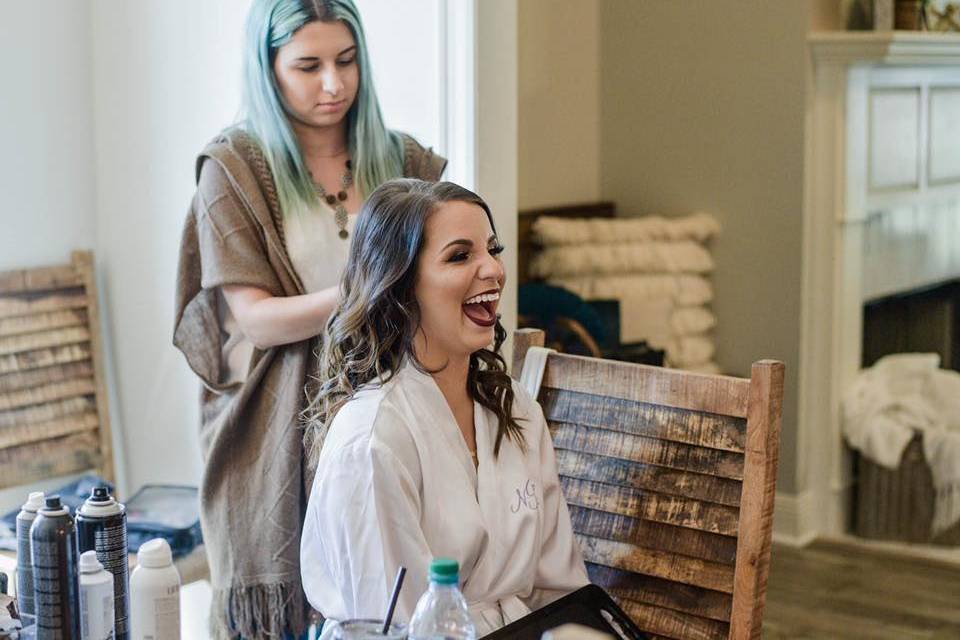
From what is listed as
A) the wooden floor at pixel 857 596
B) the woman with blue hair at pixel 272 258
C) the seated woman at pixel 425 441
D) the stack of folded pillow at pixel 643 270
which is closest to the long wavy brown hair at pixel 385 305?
the seated woman at pixel 425 441

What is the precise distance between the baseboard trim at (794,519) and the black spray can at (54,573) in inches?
124

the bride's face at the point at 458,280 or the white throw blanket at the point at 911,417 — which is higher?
the bride's face at the point at 458,280

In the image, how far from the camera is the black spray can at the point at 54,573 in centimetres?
136

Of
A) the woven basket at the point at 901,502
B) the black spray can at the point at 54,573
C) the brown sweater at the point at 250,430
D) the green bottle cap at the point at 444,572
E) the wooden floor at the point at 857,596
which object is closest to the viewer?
the green bottle cap at the point at 444,572

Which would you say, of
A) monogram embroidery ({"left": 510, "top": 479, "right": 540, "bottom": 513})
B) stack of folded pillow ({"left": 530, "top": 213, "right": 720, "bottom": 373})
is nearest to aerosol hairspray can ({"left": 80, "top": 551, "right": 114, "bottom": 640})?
monogram embroidery ({"left": 510, "top": 479, "right": 540, "bottom": 513})

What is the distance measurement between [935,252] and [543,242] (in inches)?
64.8

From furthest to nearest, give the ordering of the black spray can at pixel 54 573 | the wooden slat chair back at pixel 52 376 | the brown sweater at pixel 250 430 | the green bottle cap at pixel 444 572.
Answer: the wooden slat chair back at pixel 52 376 < the brown sweater at pixel 250 430 < the black spray can at pixel 54 573 < the green bottle cap at pixel 444 572

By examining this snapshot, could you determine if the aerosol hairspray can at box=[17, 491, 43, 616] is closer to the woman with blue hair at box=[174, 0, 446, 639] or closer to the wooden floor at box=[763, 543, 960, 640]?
the woman with blue hair at box=[174, 0, 446, 639]

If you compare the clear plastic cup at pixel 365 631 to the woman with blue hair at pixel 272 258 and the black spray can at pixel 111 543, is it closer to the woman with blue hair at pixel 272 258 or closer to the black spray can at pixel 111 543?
the black spray can at pixel 111 543

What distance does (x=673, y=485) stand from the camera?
1673mm

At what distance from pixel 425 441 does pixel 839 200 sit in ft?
9.45

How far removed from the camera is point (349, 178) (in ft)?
6.79

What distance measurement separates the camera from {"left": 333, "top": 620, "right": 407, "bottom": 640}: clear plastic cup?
1.20 metres

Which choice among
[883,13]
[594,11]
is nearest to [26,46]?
[594,11]
